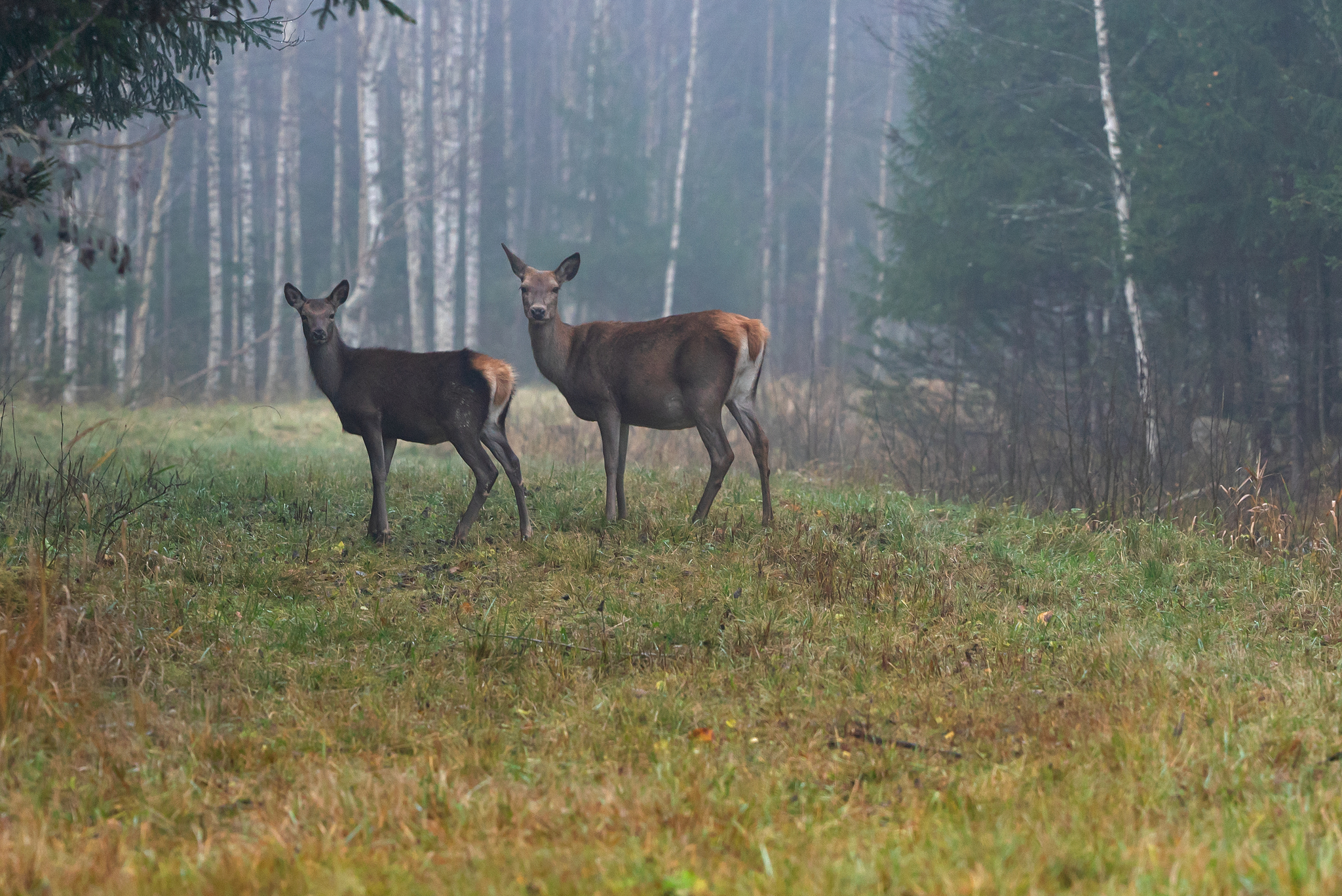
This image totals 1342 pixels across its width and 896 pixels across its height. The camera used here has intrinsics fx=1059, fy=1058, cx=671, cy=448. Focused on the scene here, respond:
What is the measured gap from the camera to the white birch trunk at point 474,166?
78.2 ft

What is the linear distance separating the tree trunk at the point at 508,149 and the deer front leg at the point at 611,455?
1004 inches

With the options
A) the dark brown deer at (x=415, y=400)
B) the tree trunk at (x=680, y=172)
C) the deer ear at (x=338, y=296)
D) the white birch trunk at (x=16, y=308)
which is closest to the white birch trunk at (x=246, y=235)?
the white birch trunk at (x=16, y=308)

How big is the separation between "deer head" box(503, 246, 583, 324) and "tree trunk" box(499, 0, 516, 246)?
25016 mm

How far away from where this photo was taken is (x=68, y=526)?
581 centimetres

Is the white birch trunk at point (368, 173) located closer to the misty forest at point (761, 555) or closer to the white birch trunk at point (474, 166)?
the misty forest at point (761, 555)

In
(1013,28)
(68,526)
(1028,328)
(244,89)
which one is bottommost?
(68,526)

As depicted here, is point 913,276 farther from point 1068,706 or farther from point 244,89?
point 244,89

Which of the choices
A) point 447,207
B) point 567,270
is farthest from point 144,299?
point 567,270

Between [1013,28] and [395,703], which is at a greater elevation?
[1013,28]

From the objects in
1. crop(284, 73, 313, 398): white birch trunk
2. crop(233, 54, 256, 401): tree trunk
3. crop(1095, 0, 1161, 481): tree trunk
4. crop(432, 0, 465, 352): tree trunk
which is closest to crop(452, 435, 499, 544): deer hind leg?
crop(1095, 0, 1161, 481): tree trunk

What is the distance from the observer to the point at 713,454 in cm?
765

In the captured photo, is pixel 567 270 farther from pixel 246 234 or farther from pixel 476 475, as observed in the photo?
pixel 246 234

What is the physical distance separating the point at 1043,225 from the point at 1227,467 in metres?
5.29

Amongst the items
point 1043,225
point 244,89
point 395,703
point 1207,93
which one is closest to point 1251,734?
point 395,703
